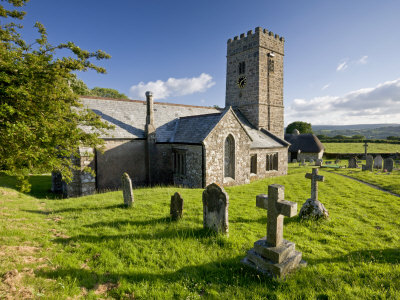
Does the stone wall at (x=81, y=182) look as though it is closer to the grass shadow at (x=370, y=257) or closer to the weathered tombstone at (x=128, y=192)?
the weathered tombstone at (x=128, y=192)

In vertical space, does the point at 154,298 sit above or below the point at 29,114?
below

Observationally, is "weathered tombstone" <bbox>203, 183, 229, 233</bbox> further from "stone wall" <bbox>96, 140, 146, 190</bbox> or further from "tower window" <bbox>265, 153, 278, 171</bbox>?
"tower window" <bbox>265, 153, 278, 171</bbox>

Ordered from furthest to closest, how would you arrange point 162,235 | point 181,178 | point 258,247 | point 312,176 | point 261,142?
point 261,142 < point 181,178 < point 312,176 < point 162,235 < point 258,247

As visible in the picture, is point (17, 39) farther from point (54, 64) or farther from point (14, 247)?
point (14, 247)

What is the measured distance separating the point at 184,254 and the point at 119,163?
41.5 ft

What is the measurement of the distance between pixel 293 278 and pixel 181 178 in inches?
509

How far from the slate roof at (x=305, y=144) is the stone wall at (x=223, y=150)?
87.4 ft

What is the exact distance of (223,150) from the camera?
612 inches

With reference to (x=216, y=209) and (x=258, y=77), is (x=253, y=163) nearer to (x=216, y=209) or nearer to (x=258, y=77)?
(x=258, y=77)

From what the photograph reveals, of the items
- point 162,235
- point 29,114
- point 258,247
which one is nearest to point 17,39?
point 29,114

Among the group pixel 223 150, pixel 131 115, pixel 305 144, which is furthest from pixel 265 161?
pixel 305 144

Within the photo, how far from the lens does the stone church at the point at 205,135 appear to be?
49.8 feet

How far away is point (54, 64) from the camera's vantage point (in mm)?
5688

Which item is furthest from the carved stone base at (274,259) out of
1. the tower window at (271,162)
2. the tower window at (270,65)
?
the tower window at (270,65)
